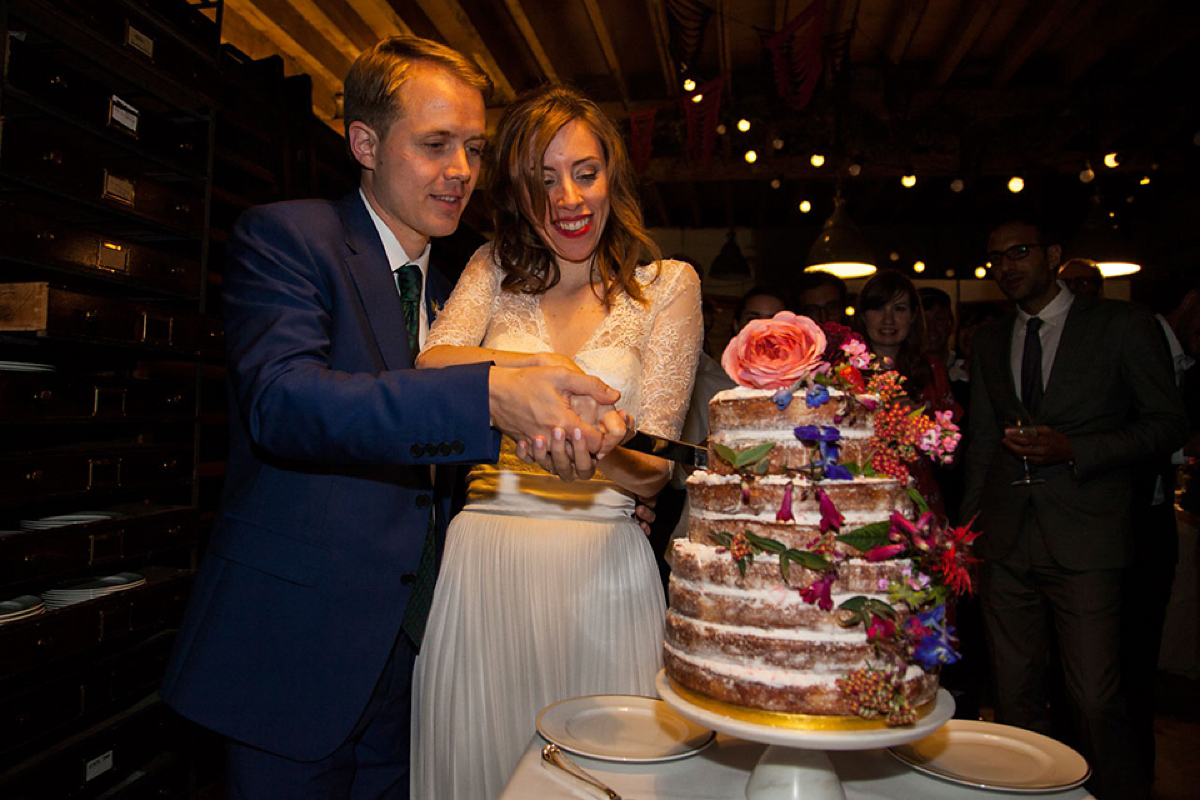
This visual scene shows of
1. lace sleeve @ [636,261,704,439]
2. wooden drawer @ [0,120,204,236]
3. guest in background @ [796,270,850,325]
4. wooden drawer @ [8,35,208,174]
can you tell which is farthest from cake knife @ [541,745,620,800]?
guest in background @ [796,270,850,325]

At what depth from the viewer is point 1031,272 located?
373 centimetres

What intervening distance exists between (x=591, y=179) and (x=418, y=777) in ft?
4.72

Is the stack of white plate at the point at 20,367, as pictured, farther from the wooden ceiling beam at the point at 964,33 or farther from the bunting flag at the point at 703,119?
the wooden ceiling beam at the point at 964,33

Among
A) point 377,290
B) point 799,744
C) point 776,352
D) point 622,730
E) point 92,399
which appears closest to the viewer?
point 799,744

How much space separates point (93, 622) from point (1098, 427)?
3882mm

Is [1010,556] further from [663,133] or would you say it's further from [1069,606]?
[663,133]

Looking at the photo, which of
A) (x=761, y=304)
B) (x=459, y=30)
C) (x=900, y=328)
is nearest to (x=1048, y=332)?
(x=900, y=328)

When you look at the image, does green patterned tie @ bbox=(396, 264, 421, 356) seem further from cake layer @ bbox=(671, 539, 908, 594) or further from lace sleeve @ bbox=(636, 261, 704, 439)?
cake layer @ bbox=(671, 539, 908, 594)

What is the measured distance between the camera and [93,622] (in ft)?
10.2

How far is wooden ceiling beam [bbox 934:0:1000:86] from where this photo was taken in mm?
5781

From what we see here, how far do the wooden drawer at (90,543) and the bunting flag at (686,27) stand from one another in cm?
369

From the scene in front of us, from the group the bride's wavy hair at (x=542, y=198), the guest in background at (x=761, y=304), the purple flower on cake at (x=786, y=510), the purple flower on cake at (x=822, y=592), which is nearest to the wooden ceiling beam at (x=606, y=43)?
the guest in background at (x=761, y=304)

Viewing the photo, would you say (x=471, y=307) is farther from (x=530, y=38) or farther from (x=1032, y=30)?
(x=1032, y=30)

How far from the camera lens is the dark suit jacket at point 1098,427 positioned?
3398 millimetres
